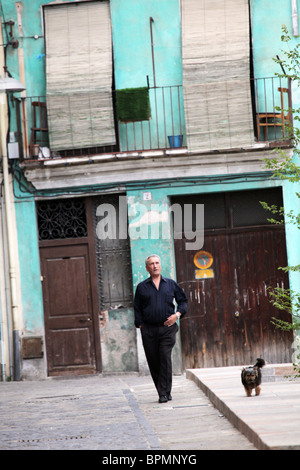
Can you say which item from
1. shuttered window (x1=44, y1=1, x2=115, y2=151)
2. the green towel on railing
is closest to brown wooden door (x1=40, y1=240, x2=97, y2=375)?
shuttered window (x1=44, y1=1, x2=115, y2=151)

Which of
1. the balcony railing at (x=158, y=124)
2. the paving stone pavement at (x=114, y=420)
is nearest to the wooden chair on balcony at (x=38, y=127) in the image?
the balcony railing at (x=158, y=124)

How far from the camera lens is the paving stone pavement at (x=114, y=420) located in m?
8.09

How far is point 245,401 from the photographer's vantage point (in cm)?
974

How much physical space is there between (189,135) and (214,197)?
4.43 ft

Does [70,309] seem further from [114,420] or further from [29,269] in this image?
[114,420]

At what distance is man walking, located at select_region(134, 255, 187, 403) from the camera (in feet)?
37.3

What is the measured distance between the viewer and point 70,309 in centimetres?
1781

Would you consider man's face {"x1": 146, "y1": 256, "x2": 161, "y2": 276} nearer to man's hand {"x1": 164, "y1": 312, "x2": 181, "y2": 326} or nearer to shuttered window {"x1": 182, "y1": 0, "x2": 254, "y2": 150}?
man's hand {"x1": 164, "y1": 312, "x2": 181, "y2": 326}

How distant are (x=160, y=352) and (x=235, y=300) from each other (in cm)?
647

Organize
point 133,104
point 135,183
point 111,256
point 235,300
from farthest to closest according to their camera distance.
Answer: point 111,256 → point 235,300 → point 135,183 → point 133,104

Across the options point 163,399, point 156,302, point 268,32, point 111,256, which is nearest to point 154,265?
point 156,302

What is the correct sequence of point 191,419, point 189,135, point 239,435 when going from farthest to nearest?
point 189,135, point 191,419, point 239,435

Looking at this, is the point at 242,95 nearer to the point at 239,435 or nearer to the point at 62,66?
the point at 62,66

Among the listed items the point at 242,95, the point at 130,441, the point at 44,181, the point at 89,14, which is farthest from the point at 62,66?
the point at 130,441
